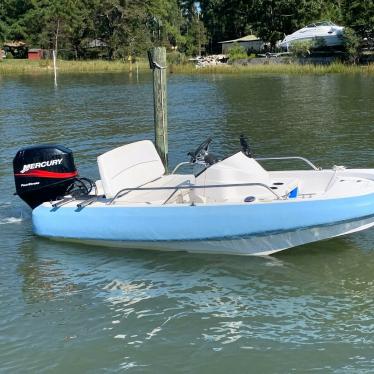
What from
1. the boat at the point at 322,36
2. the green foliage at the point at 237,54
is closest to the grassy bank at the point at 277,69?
the green foliage at the point at 237,54

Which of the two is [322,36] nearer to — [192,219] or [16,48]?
[16,48]

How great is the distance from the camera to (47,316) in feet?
21.9

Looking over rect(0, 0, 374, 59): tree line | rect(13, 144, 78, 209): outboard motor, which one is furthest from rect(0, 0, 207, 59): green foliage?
rect(13, 144, 78, 209): outboard motor

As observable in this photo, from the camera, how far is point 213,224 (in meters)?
7.67

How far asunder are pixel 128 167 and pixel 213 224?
183cm

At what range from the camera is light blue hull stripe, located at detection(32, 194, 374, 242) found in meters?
7.30

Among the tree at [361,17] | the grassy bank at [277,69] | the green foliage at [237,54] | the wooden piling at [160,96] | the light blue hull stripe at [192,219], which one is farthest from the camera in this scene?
the green foliage at [237,54]

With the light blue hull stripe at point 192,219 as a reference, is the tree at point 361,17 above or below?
above

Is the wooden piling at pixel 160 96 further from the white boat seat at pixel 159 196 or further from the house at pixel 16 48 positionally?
the house at pixel 16 48

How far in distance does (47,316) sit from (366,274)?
12.7ft

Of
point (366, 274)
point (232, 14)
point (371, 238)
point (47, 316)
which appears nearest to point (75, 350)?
point (47, 316)

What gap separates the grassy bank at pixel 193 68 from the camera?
46.4 metres

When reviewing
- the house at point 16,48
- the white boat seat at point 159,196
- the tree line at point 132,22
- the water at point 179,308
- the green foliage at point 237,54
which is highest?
the tree line at point 132,22

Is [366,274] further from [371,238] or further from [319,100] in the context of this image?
[319,100]
